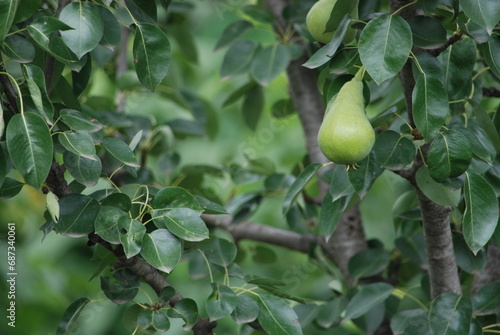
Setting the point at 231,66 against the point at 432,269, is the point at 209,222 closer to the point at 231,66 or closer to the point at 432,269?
the point at 231,66

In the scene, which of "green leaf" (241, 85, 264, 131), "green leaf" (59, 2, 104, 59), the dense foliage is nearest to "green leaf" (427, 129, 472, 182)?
the dense foliage

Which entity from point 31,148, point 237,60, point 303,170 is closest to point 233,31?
point 237,60

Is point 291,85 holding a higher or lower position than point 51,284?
higher

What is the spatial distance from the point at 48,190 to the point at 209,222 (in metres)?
0.51

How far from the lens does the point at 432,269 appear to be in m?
0.77

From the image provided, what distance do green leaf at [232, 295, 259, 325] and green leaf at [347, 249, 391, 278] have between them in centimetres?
32

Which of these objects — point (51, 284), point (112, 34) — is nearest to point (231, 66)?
point (112, 34)

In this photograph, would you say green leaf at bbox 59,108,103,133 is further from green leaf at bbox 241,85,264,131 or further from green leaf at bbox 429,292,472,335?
green leaf at bbox 241,85,264,131

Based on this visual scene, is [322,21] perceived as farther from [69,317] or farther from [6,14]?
[69,317]

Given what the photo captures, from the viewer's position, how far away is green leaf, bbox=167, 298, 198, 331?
0.65 meters

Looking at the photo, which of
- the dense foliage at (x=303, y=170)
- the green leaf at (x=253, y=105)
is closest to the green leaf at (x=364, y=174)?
the dense foliage at (x=303, y=170)

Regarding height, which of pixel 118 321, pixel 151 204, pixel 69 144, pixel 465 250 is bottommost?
pixel 118 321

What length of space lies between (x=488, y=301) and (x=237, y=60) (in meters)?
0.52

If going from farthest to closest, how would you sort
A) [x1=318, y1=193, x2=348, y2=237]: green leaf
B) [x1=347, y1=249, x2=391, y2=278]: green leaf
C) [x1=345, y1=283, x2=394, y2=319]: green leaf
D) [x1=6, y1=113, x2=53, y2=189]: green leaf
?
[x1=347, y1=249, x2=391, y2=278]: green leaf
[x1=345, y1=283, x2=394, y2=319]: green leaf
[x1=318, y1=193, x2=348, y2=237]: green leaf
[x1=6, y1=113, x2=53, y2=189]: green leaf
